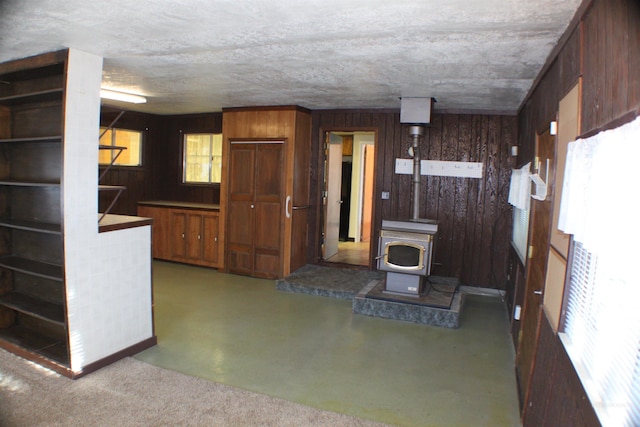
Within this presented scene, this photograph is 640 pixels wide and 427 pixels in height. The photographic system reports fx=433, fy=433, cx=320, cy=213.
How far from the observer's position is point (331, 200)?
266 inches

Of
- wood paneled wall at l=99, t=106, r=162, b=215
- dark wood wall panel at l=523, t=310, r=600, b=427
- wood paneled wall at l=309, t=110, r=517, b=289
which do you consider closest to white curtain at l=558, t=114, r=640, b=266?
A: dark wood wall panel at l=523, t=310, r=600, b=427

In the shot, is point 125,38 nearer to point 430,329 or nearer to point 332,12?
point 332,12

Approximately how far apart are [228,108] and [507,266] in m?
4.19

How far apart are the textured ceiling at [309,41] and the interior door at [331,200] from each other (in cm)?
198

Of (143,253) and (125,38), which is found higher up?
(125,38)

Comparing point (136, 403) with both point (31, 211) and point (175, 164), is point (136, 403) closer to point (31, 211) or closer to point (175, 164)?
point (31, 211)

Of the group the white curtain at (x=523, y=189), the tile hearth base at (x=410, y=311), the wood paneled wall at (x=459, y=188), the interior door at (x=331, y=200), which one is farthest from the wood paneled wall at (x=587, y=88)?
the interior door at (x=331, y=200)

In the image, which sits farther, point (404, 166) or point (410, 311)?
point (404, 166)

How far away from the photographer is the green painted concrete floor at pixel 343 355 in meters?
2.84

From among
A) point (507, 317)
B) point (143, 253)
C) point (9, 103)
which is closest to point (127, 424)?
point (143, 253)

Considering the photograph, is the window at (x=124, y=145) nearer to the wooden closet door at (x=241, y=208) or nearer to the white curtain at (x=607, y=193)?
the wooden closet door at (x=241, y=208)

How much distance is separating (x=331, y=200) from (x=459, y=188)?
6.55 feet

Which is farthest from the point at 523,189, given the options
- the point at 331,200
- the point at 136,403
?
the point at 331,200

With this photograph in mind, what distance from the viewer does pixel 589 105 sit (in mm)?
1729
